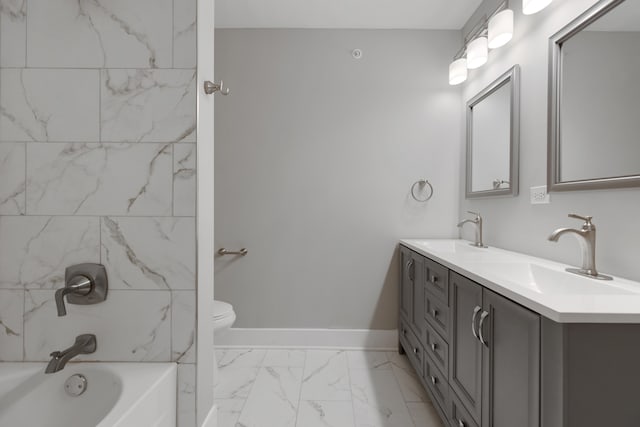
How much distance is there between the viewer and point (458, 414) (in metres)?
1.35

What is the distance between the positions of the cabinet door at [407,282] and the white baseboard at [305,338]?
13.0 inches

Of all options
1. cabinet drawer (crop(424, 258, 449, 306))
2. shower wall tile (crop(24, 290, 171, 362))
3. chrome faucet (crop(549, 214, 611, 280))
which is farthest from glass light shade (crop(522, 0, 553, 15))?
shower wall tile (crop(24, 290, 171, 362))

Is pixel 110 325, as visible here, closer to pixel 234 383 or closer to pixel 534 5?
pixel 234 383

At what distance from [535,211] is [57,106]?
7.04 feet

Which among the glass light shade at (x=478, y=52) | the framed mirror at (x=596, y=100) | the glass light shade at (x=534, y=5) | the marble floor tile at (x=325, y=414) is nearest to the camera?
the framed mirror at (x=596, y=100)

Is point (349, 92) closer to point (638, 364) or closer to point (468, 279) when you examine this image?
point (468, 279)

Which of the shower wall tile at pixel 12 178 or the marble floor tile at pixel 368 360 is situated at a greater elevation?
the shower wall tile at pixel 12 178

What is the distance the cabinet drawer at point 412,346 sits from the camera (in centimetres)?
191

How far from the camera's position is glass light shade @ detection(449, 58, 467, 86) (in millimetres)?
2301

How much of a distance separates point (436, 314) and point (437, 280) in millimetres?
173

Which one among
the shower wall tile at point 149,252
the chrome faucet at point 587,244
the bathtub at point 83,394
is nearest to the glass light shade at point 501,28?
the chrome faucet at point 587,244

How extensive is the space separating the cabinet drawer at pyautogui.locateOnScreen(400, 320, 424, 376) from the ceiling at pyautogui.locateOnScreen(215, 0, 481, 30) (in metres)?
2.21

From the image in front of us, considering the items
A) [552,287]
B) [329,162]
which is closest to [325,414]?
[552,287]

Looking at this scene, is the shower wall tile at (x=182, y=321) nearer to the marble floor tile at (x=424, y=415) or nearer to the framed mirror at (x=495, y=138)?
the marble floor tile at (x=424, y=415)
